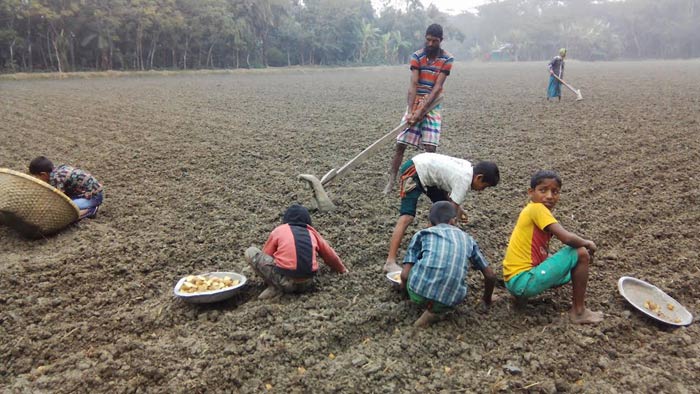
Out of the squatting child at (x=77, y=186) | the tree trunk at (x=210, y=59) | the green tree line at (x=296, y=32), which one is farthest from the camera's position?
the tree trunk at (x=210, y=59)

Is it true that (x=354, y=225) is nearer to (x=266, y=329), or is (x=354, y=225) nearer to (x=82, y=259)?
(x=266, y=329)

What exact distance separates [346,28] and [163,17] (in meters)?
22.2

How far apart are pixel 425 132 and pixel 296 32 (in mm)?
41681

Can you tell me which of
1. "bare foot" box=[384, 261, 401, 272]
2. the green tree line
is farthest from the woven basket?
the green tree line

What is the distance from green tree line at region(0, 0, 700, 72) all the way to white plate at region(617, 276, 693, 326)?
29.4 m

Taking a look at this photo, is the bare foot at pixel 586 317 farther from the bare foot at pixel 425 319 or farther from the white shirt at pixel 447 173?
the white shirt at pixel 447 173

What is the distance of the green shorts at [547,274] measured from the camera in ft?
9.48

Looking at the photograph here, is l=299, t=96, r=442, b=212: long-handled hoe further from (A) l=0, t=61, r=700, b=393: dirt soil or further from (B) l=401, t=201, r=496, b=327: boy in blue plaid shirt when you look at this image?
(B) l=401, t=201, r=496, b=327: boy in blue plaid shirt

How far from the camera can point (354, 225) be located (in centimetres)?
470

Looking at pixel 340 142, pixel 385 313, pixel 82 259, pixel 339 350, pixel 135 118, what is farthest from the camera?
pixel 135 118

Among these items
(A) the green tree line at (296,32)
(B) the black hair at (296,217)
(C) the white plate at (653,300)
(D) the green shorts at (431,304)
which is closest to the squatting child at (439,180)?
(D) the green shorts at (431,304)

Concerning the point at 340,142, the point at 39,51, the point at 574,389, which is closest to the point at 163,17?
the point at 39,51

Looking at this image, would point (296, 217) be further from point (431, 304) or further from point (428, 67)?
point (428, 67)

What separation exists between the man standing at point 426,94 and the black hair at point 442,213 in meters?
2.00
